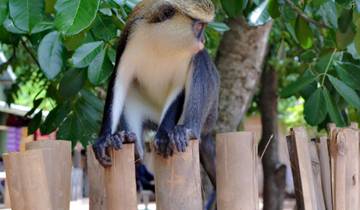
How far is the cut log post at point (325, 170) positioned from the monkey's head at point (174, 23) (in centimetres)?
74

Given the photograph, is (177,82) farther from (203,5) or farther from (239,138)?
(239,138)

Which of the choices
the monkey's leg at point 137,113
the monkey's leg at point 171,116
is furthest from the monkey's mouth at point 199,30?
the monkey's leg at point 137,113

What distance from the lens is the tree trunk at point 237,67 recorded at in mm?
4891

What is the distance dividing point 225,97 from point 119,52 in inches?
71.8

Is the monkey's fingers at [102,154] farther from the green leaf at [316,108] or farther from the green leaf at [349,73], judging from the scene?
the green leaf at [349,73]

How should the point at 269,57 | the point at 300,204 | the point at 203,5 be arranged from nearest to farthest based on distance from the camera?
the point at 300,204 → the point at 203,5 → the point at 269,57

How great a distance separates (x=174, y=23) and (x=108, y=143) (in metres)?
0.75

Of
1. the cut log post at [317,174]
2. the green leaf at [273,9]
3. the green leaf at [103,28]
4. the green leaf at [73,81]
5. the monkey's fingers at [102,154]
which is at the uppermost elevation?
the green leaf at [273,9]

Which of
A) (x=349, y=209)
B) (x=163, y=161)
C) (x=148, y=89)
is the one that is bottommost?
(x=349, y=209)

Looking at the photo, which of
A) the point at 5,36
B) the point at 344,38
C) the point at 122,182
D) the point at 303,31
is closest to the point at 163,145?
the point at 122,182

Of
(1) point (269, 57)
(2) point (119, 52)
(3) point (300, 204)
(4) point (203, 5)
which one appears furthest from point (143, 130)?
(1) point (269, 57)

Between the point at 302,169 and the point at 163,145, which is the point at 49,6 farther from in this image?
the point at 302,169

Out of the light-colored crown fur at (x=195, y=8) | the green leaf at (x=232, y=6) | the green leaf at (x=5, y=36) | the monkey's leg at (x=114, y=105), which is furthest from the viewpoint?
the green leaf at (x=232, y=6)

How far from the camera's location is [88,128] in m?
3.90
